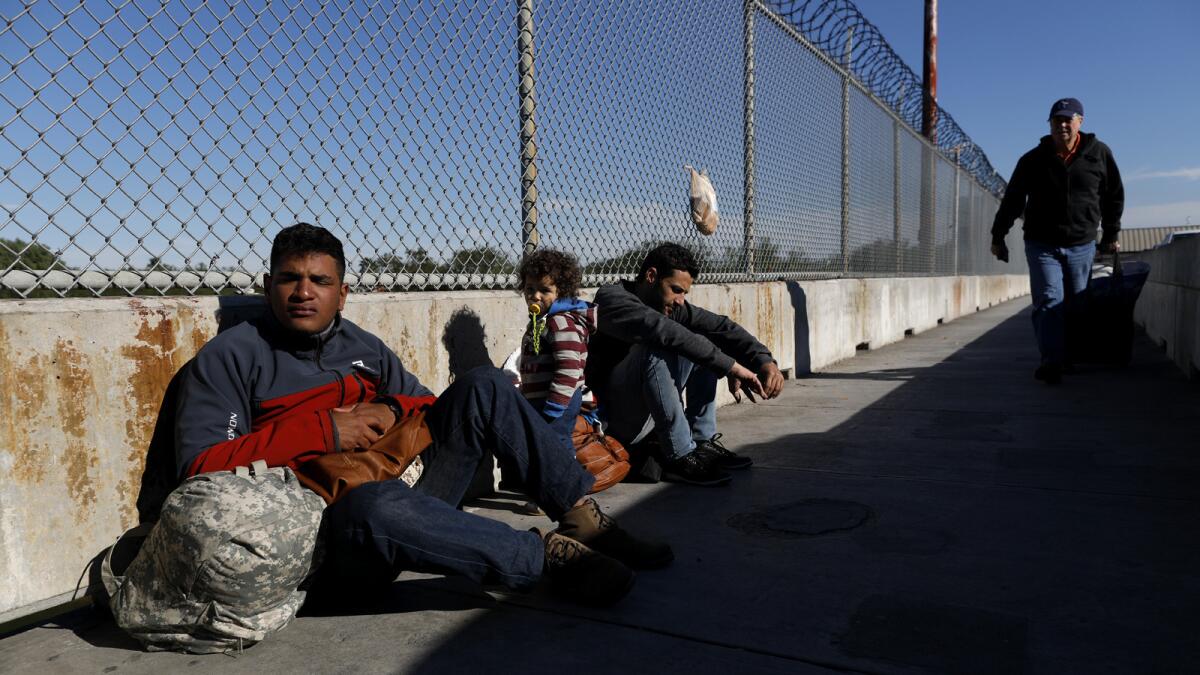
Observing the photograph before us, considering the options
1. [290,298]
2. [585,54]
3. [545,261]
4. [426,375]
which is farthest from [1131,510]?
[585,54]

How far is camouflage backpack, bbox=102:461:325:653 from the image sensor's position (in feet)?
6.33

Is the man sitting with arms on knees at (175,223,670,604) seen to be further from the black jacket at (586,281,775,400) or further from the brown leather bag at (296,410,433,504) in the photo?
the black jacket at (586,281,775,400)

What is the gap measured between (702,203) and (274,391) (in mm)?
4044

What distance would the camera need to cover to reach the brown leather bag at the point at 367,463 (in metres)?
2.18

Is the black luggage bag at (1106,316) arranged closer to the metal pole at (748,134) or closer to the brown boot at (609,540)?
the metal pole at (748,134)

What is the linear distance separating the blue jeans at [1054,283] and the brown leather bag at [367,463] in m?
5.48

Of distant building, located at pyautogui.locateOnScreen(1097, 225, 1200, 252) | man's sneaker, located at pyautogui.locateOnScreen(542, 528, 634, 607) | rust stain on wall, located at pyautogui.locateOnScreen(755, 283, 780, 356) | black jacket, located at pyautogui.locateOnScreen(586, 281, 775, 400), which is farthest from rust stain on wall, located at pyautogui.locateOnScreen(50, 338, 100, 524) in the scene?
distant building, located at pyautogui.locateOnScreen(1097, 225, 1200, 252)

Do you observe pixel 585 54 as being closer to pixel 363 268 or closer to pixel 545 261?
pixel 545 261

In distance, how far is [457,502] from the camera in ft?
8.16

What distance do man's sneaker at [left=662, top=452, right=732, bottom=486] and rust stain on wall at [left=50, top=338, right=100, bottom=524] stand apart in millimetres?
2259

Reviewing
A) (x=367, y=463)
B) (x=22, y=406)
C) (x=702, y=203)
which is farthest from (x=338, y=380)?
(x=702, y=203)

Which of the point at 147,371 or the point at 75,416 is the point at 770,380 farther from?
the point at 75,416

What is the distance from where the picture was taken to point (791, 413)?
555 centimetres

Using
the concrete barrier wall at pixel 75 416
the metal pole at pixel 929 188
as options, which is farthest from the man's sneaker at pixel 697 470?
the metal pole at pixel 929 188
